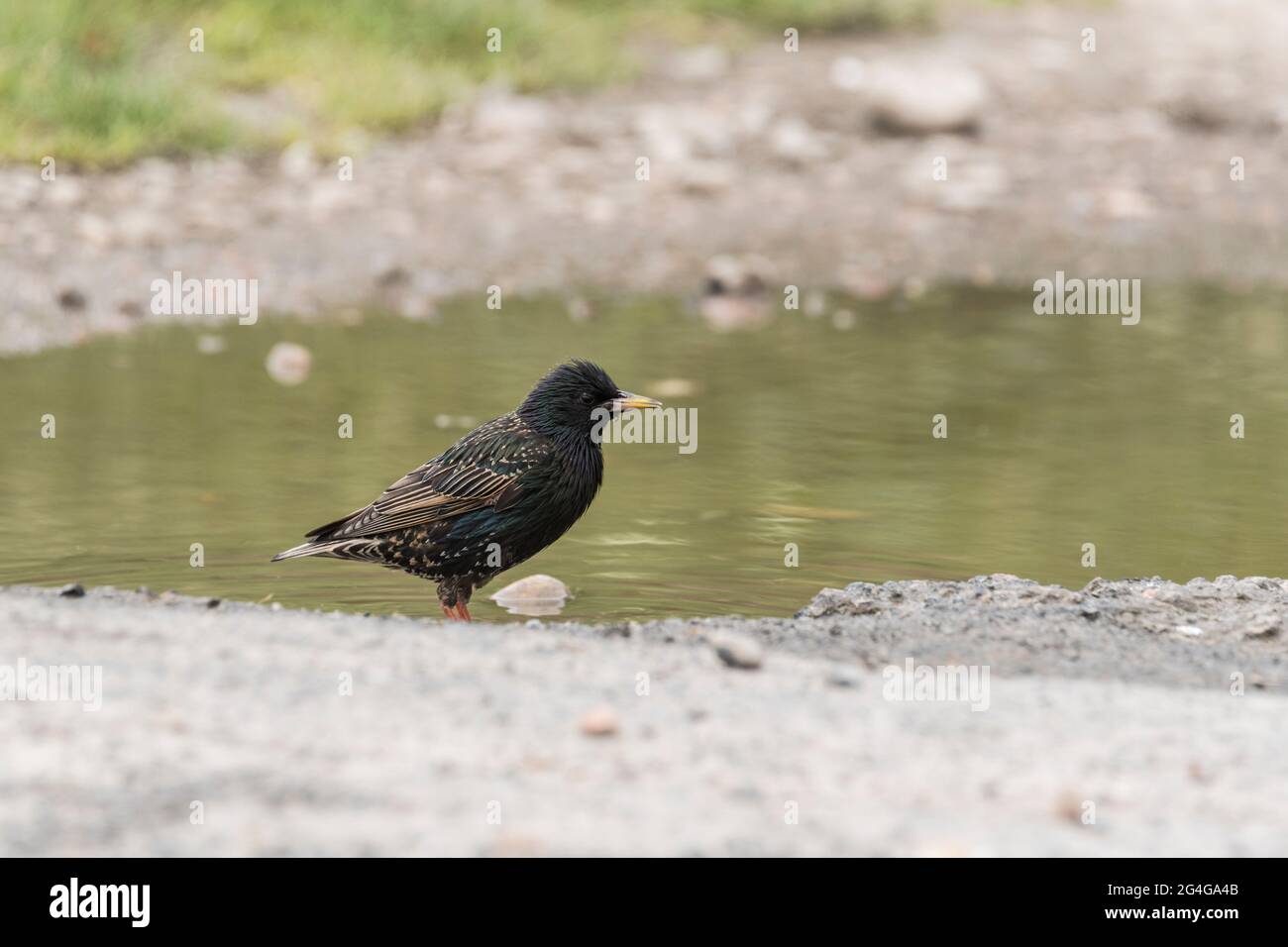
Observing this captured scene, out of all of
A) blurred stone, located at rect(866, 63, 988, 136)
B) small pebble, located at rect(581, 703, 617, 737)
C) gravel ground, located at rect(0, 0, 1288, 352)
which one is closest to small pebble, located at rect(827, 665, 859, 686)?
small pebble, located at rect(581, 703, 617, 737)

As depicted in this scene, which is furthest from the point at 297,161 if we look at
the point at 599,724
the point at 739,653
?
the point at 599,724

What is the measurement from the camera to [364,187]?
13945 mm

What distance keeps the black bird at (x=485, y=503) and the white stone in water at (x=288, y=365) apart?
12.0ft

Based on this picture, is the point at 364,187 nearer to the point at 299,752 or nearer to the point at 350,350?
the point at 350,350

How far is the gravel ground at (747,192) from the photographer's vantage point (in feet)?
41.6

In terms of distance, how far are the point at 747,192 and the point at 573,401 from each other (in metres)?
8.10

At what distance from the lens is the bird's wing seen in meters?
6.64

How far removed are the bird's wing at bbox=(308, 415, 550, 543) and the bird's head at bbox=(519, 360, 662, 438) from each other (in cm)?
7

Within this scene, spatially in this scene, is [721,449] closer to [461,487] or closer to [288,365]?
[288,365]

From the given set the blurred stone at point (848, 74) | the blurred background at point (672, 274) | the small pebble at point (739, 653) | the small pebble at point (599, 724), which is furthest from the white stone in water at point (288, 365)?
the blurred stone at point (848, 74)

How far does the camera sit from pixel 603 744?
4512 mm

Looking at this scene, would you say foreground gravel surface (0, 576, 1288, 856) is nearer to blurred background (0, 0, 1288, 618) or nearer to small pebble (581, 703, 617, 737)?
small pebble (581, 703, 617, 737)

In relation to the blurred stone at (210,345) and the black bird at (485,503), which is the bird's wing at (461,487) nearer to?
the black bird at (485,503)
